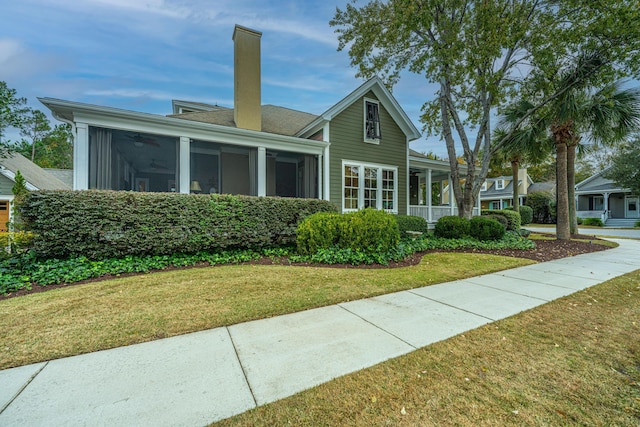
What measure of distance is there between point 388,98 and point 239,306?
1022 cm

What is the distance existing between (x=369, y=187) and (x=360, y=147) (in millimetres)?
1621

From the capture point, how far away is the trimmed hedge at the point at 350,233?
6.11 meters

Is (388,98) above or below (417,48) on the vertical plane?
below

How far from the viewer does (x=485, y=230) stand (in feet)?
29.8

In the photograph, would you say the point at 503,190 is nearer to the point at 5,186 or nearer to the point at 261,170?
the point at 261,170

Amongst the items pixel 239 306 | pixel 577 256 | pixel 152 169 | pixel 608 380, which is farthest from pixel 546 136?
pixel 152 169

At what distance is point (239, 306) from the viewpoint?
3.47 meters

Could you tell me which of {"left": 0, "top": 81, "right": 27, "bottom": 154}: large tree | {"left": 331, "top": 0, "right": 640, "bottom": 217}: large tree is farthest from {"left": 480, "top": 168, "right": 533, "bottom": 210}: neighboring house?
{"left": 0, "top": 81, "right": 27, "bottom": 154}: large tree

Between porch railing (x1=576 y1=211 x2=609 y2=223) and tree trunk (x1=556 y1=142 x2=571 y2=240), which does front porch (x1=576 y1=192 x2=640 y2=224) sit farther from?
tree trunk (x1=556 y1=142 x2=571 y2=240)

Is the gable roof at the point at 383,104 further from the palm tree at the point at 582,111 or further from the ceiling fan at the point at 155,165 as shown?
the ceiling fan at the point at 155,165

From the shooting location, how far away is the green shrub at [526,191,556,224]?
24.1 metres

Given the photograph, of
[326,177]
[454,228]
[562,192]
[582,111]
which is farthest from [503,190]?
[326,177]

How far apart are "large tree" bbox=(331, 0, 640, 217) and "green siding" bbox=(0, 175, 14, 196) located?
1472 cm

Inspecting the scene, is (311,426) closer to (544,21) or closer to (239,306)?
(239,306)
